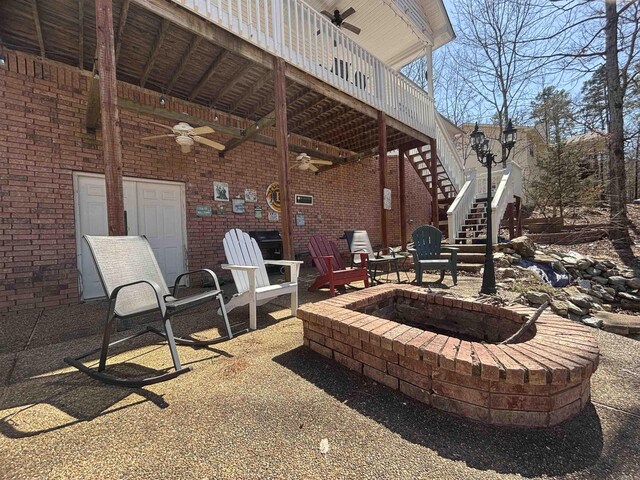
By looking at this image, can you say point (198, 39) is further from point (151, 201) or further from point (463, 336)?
point (463, 336)

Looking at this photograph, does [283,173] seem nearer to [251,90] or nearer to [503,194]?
[251,90]

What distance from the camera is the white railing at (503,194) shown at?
5773 millimetres

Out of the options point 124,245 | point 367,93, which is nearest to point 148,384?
point 124,245

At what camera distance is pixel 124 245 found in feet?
7.48

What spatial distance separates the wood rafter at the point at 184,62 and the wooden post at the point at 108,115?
117 cm

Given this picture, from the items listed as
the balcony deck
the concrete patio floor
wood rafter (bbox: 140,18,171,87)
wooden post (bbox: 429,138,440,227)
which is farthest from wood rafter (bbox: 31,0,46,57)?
wooden post (bbox: 429,138,440,227)

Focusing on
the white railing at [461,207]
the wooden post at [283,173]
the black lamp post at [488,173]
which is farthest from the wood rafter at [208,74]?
the white railing at [461,207]

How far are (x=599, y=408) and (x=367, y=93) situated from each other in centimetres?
539

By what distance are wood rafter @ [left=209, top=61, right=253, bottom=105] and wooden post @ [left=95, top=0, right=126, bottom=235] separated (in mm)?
1850

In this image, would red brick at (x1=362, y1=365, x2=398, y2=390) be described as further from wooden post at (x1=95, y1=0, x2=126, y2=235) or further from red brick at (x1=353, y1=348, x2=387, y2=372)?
wooden post at (x1=95, y1=0, x2=126, y2=235)

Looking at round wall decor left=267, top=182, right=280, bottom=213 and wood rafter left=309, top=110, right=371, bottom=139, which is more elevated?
wood rafter left=309, top=110, right=371, bottom=139

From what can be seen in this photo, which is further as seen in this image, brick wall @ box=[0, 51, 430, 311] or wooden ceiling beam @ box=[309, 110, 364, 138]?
wooden ceiling beam @ box=[309, 110, 364, 138]

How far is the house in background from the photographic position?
3266 millimetres

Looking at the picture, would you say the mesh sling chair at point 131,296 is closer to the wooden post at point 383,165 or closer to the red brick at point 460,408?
the red brick at point 460,408
